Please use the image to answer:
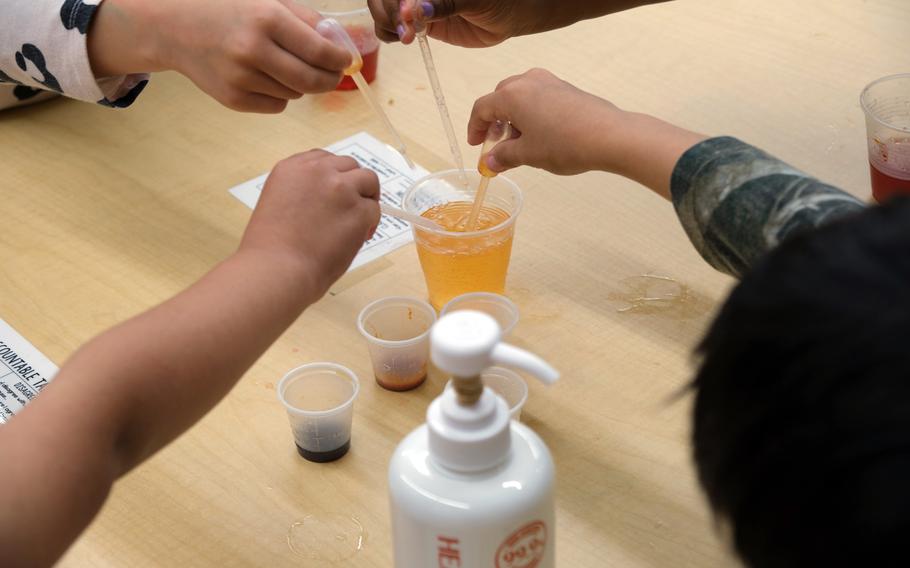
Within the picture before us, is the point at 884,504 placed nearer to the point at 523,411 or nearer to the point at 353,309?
the point at 523,411

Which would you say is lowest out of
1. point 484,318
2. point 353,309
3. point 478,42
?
point 353,309

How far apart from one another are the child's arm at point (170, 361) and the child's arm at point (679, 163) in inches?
8.4

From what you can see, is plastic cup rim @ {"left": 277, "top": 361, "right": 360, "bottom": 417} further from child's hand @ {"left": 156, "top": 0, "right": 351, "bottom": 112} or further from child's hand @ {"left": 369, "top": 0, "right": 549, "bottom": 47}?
child's hand @ {"left": 369, "top": 0, "right": 549, "bottom": 47}

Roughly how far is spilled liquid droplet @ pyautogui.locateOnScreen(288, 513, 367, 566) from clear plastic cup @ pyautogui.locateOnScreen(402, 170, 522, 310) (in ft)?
0.99

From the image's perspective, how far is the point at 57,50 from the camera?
3.97 feet

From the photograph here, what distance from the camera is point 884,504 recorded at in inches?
17.8

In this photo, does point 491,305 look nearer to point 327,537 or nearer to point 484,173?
point 484,173

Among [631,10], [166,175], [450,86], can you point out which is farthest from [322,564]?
[631,10]

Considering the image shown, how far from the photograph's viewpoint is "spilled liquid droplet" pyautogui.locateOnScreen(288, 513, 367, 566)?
33.6 inches

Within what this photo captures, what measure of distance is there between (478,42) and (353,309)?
0.44 meters

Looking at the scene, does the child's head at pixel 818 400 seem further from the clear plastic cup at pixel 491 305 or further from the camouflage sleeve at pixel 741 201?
the clear plastic cup at pixel 491 305

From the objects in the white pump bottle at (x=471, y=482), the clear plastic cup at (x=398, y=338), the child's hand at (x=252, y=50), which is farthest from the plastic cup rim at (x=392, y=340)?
the white pump bottle at (x=471, y=482)

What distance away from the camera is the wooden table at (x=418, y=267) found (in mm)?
891

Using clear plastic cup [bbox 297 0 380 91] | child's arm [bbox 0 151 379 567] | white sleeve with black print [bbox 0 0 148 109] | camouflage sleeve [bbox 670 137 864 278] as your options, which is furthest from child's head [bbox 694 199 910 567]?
clear plastic cup [bbox 297 0 380 91]
